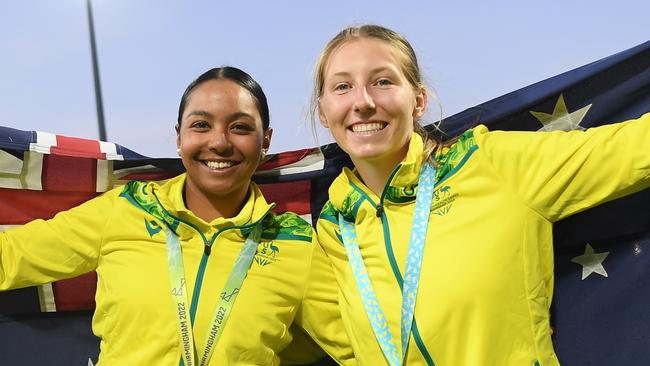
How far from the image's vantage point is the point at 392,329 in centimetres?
260

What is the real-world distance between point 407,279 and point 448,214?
32cm

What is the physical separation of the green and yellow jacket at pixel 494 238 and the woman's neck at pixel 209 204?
2.69ft

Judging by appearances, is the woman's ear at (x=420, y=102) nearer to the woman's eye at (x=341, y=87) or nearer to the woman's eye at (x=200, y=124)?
the woman's eye at (x=341, y=87)

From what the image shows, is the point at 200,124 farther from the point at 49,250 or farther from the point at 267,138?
the point at 49,250

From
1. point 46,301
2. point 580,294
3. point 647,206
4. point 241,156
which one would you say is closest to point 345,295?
point 241,156

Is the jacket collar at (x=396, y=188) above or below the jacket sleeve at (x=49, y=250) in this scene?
above

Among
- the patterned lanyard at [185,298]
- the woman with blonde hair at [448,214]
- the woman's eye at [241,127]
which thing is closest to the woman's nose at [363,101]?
the woman with blonde hair at [448,214]

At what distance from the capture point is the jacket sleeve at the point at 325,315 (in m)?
2.99

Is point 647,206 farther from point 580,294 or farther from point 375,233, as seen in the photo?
point 375,233

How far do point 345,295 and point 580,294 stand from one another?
115 cm

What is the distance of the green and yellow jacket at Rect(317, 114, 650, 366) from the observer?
241cm

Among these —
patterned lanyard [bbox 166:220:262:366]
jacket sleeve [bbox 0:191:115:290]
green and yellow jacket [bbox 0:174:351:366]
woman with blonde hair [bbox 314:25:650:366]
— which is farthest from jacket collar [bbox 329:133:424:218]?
jacket sleeve [bbox 0:191:115:290]

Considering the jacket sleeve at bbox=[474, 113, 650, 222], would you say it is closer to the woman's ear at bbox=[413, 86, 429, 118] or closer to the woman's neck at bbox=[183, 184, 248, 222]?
the woman's ear at bbox=[413, 86, 429, 118]

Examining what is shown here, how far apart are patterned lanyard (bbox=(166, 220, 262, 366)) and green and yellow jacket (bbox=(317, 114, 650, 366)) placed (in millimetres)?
529
